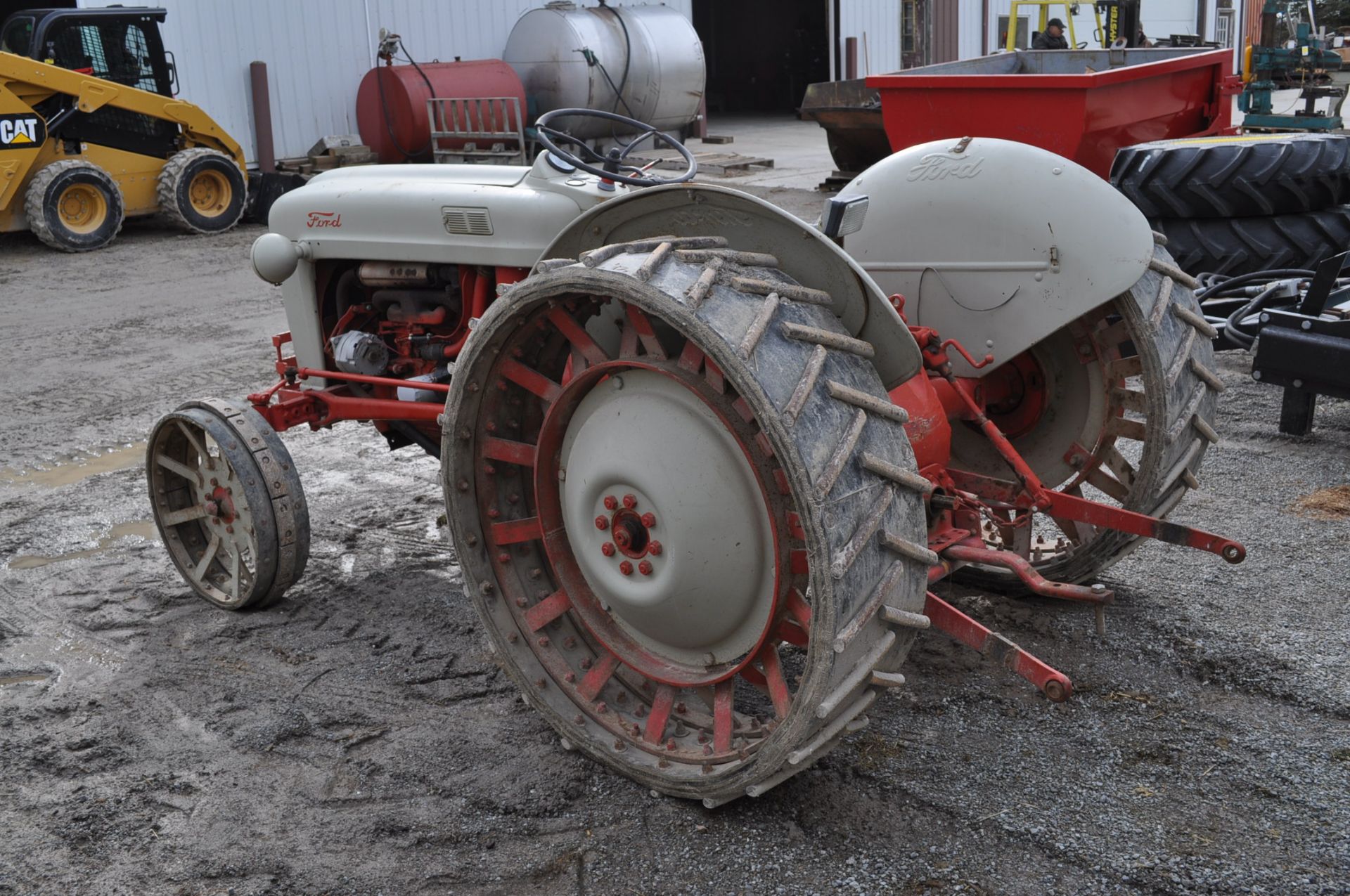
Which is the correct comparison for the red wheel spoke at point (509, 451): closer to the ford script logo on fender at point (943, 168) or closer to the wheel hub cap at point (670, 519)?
the wheel hub cap at point (670, 519)

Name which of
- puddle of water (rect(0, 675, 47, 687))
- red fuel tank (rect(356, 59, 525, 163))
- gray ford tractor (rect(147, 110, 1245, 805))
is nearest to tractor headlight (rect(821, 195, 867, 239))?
gray ford tractor (rect(147, 110, 1245, 805))

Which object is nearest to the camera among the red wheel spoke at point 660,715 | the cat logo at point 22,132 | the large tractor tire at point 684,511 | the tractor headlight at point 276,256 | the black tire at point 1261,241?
the large tractor tire at point 684,511

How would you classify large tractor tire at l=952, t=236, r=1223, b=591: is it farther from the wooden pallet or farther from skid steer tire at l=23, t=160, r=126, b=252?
the wooden pallet

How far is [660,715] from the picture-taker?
2568 mm

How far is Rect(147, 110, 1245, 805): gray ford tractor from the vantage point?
2.14m

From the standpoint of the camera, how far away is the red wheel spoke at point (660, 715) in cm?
255

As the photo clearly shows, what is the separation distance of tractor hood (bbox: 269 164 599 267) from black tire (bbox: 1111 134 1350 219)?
3.50 m

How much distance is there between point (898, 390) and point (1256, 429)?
2.90 metres

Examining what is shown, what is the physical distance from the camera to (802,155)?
51.1 feet

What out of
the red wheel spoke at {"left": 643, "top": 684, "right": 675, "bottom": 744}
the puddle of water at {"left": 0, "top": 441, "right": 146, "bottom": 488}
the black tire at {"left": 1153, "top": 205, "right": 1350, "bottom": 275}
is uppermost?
the black tire at {"left": 1153, "top": 205, "right": 1350, "bottom": 275}

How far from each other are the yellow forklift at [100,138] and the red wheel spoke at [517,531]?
28.5 feet

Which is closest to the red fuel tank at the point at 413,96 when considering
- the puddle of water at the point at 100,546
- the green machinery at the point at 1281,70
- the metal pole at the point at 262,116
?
the metal pole at the point at 262,116

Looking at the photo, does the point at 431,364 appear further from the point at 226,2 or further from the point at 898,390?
the point at 226,2

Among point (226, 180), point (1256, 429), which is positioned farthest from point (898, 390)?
point (226, 180)
